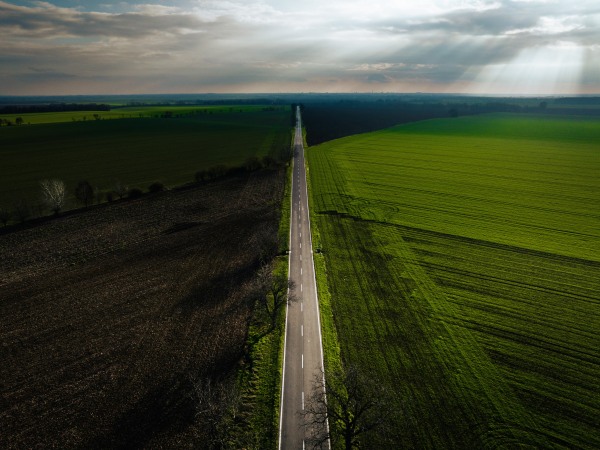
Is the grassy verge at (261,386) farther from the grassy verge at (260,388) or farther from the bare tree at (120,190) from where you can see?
the bare tree at (120,190)

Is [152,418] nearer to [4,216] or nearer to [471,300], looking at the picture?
[471,300]

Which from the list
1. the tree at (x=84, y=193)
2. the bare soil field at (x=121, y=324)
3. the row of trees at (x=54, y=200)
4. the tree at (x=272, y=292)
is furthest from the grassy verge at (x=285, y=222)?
the tree at (x=84, y=193)

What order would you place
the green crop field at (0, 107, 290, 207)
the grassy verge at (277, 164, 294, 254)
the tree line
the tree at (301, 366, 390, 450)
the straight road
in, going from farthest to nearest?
the green crop field at (0, 107, 290, 207)
the tree line
the grassy verge at (277, 164, 294, 254)
the straight road
the tree at (301, 366, 390, 450)

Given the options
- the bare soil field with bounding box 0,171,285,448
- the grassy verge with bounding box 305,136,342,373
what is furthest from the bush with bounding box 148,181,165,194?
the grassy verge with bounding box 305,136,342,373

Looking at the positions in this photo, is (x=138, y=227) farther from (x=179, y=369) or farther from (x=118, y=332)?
(x=179, y=369)

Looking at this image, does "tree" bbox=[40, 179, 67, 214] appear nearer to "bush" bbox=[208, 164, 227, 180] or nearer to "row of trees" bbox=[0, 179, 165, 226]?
"row of trees" bbox=[0, 179, 165, 226]

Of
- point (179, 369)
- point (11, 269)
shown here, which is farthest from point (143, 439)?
point (11, 269)

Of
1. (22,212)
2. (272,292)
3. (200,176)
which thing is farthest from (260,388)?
(200,176)
